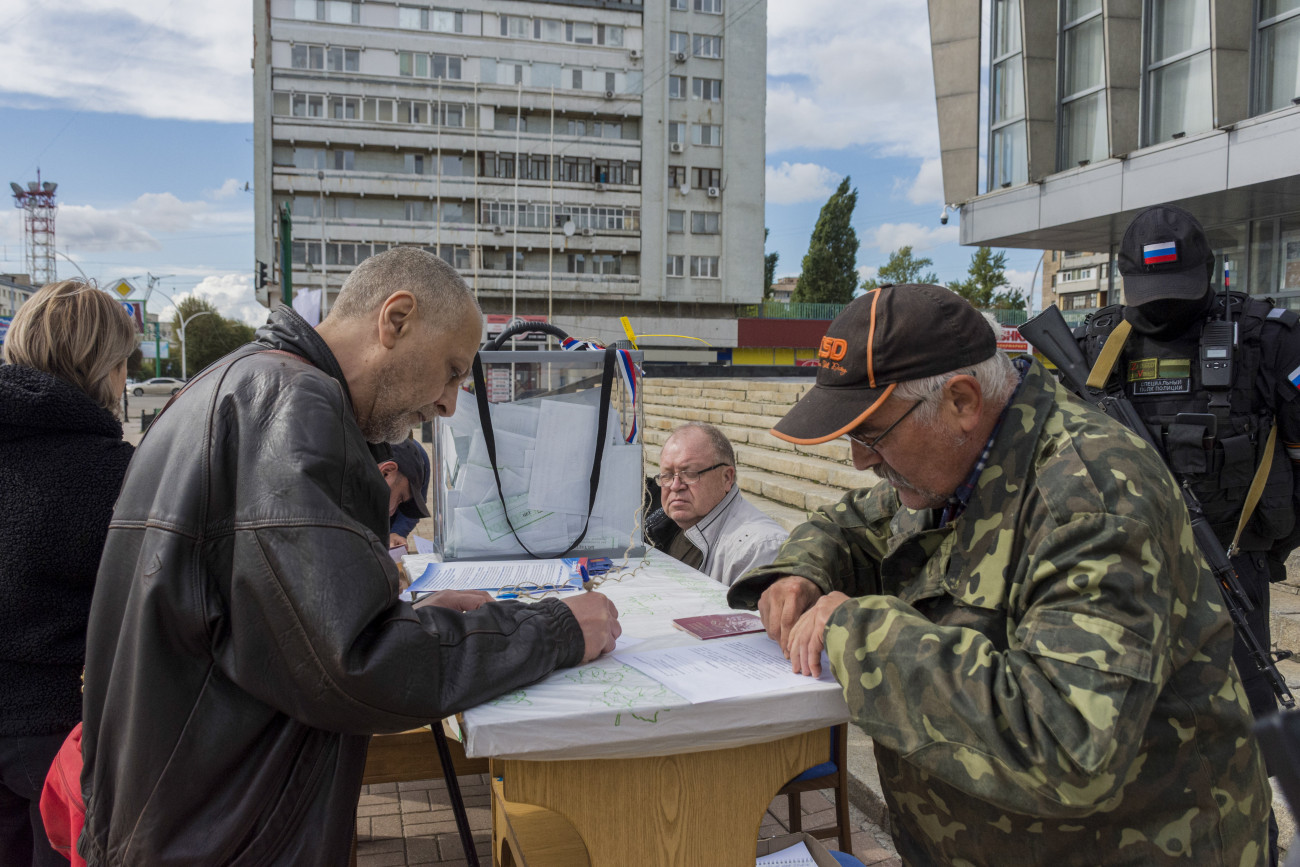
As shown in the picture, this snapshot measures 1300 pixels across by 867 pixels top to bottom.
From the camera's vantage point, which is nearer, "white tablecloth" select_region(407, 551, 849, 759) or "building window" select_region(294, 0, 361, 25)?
"white tablecloth" select_region(407, 551, 849, 759)

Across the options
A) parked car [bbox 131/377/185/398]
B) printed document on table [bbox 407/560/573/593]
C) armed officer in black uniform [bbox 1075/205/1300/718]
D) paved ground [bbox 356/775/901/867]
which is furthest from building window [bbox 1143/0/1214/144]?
parked car [bbox 131/377/185/398]

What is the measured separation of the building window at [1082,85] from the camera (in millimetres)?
14398

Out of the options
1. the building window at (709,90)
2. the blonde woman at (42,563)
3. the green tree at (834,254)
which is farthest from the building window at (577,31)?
the blonde woman at (42,563)

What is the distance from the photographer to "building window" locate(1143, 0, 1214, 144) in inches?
493

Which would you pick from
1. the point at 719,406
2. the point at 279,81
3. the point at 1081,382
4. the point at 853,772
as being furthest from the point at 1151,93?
the point at 279,81

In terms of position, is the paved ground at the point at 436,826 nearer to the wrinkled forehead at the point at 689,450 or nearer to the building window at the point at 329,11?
the wrinkled forehead at the point at 689,450

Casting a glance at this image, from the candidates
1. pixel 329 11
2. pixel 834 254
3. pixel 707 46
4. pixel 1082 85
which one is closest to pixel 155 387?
pixel 329 11

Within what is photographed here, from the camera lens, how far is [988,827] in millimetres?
1537

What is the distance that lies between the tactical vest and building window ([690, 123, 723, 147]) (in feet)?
155

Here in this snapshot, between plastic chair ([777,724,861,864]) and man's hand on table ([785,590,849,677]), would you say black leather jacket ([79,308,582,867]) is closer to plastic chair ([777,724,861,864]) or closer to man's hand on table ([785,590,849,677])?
man's hand on table ([785,590,849,677])

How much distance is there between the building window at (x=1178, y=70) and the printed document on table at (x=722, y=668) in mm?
13779

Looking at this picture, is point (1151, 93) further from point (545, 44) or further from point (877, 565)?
point (545, 44)

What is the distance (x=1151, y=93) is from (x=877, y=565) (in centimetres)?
1471

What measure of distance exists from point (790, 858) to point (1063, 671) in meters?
1.16
